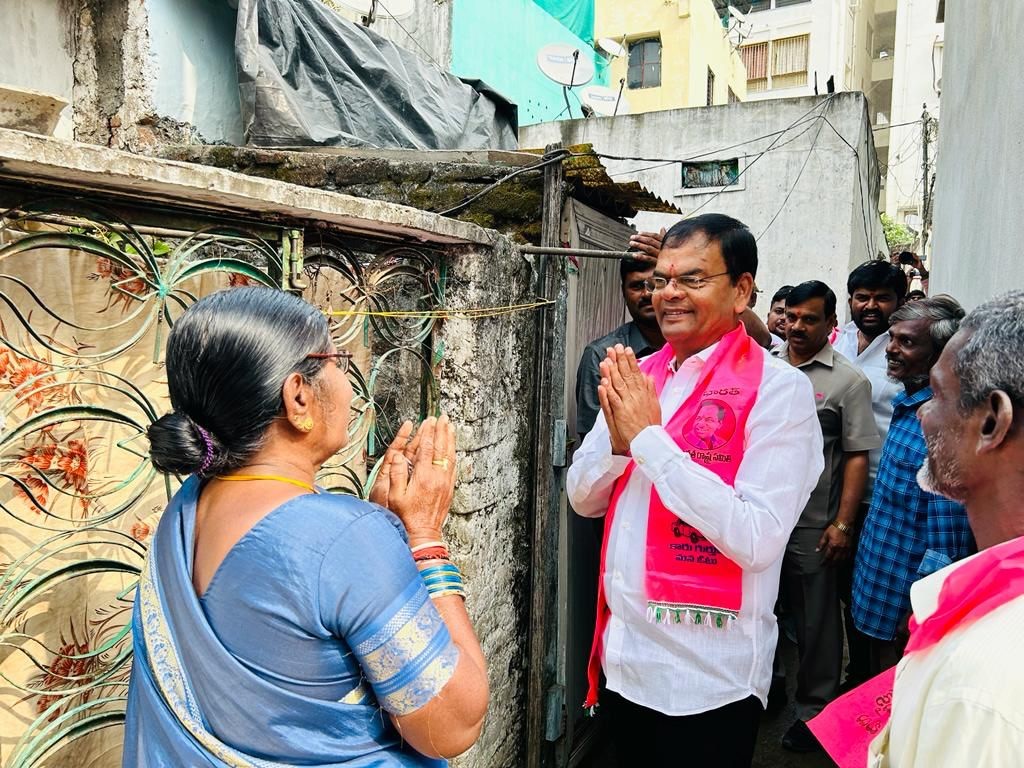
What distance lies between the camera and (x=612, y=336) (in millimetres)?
3342

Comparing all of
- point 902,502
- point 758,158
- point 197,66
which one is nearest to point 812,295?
point 902,502

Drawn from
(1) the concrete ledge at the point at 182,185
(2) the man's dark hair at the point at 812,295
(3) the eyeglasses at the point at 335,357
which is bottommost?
(3) the eyeglasses at the point at 335,357

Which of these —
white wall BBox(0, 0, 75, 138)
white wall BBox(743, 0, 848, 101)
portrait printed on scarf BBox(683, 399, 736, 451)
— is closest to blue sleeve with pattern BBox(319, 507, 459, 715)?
portrait printed on scarf BBox(683, 399, 736, 451)

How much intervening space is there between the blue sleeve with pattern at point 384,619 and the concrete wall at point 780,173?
375 inches

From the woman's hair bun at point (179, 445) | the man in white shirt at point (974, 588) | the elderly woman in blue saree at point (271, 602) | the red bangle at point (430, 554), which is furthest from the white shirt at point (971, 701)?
the woman's hair bun at point (179, 445)

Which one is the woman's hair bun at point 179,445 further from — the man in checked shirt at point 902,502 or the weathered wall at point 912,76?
the weathered wall at point 912,76

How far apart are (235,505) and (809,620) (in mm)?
3062

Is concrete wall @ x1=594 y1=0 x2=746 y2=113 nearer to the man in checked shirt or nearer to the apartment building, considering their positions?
the apartment building

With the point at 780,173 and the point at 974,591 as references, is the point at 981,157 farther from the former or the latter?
the point at 780,173

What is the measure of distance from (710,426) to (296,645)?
4.62 feet

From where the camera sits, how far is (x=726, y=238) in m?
2.28

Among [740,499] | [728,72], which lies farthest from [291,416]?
[728,72]

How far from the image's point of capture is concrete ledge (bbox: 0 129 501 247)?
131cm

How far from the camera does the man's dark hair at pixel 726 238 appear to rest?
7.49 feet
